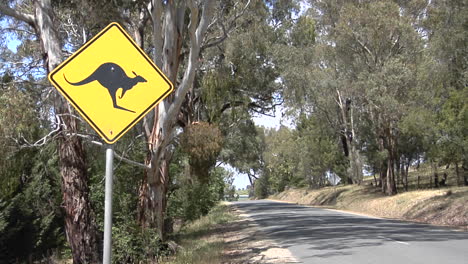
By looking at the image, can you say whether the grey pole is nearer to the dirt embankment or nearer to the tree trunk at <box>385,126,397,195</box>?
the dirt embankment

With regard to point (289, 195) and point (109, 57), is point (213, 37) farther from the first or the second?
point (289, 195)

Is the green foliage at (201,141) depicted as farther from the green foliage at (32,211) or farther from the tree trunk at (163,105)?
the green foliage at (32,211)

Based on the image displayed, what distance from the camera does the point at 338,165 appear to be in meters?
50.9

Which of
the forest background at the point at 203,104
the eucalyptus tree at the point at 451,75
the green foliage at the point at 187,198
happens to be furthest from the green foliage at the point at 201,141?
the eucalyptus tree at the point at 451,75

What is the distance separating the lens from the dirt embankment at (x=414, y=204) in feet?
81.5

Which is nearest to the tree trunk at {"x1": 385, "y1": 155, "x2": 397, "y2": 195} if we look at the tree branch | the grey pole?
the tree branch

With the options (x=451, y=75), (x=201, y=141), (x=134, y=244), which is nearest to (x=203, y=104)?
(x=201, y=141)

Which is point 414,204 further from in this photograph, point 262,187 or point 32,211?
point 262,187

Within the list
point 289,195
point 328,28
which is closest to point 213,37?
point 328,28

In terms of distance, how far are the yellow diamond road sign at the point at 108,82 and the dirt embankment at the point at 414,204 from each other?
2067 centimetres

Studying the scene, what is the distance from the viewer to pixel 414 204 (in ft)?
98.4

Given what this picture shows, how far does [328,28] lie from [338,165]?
18710mm

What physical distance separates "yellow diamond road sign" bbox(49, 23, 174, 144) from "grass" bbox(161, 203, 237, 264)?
7467 mm

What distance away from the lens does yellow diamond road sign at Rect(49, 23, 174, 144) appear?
4.06 meters
